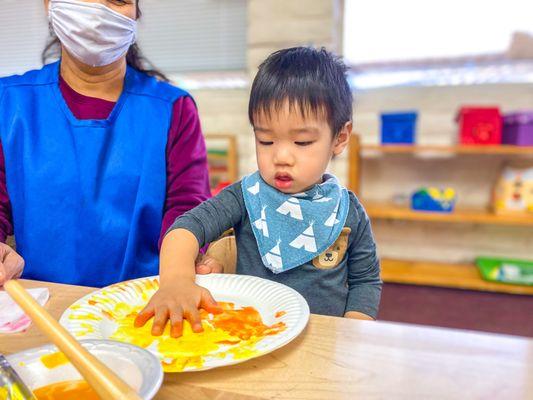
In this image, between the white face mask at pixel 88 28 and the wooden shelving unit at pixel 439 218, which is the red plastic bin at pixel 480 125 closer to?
the wooden shelving unit at pixel 439 218

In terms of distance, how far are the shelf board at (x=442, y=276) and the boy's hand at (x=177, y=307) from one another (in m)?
2.44

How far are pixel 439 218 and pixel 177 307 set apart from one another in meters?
2.52

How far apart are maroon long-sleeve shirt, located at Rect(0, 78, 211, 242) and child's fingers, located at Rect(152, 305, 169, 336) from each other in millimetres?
496

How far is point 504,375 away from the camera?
0.50 metres

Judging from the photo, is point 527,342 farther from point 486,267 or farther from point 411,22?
point 411,22

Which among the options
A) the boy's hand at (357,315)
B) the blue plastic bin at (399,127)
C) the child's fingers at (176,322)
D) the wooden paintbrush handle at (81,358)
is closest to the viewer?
the wooden paintbrush handle at (81,358)

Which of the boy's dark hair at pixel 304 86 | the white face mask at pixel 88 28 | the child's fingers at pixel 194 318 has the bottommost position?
the child's fingers at pixel 194 318

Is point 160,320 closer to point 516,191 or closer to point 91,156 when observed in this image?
point 91,156

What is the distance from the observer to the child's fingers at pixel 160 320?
590mm

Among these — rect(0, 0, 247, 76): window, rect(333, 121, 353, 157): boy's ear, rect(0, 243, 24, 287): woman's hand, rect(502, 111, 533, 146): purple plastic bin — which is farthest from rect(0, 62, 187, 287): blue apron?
rect(0, 0, 247, 76): window

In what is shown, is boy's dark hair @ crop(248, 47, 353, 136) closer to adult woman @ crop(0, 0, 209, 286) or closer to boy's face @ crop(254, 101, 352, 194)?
boy's face @ crop(254, 101, 352, 194)

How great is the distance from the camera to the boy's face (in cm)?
83

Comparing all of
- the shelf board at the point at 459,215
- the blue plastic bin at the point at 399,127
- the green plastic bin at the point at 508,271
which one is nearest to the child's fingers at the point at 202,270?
the shelf board at the point at 459,215

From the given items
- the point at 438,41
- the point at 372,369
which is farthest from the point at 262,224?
the point at 438,41
